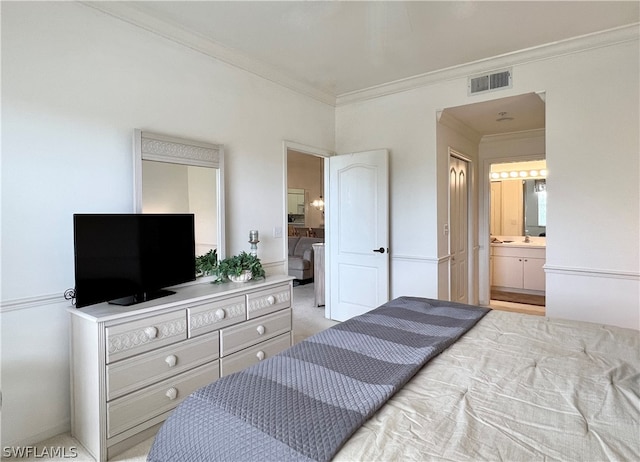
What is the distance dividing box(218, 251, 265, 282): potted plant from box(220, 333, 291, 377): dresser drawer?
1.80ft

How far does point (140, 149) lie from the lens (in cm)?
250

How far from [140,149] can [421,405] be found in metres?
2.36

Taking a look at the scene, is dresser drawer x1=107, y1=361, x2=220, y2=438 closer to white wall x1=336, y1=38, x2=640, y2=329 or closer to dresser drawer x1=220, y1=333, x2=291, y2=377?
dresser drawer x1=220, y1=333, x2=291, y2=377

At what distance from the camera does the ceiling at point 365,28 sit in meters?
2.49

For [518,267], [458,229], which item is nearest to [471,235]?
[458,229]

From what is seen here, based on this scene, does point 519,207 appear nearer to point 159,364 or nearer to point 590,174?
point 590,174

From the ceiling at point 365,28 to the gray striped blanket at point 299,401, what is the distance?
2238 millimetres

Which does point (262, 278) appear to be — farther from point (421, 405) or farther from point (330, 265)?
point (421, 405)

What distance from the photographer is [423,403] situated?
1203 mm

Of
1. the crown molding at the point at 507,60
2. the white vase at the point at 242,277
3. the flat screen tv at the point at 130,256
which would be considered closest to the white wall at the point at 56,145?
the flat screen tv at the point at 130,256

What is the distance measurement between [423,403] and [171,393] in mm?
1684

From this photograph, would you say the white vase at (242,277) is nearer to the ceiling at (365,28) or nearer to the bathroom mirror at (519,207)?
the ceiling at (365,28)

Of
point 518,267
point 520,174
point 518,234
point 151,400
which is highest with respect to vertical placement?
point 520,174

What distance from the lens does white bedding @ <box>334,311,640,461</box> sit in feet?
3.17
